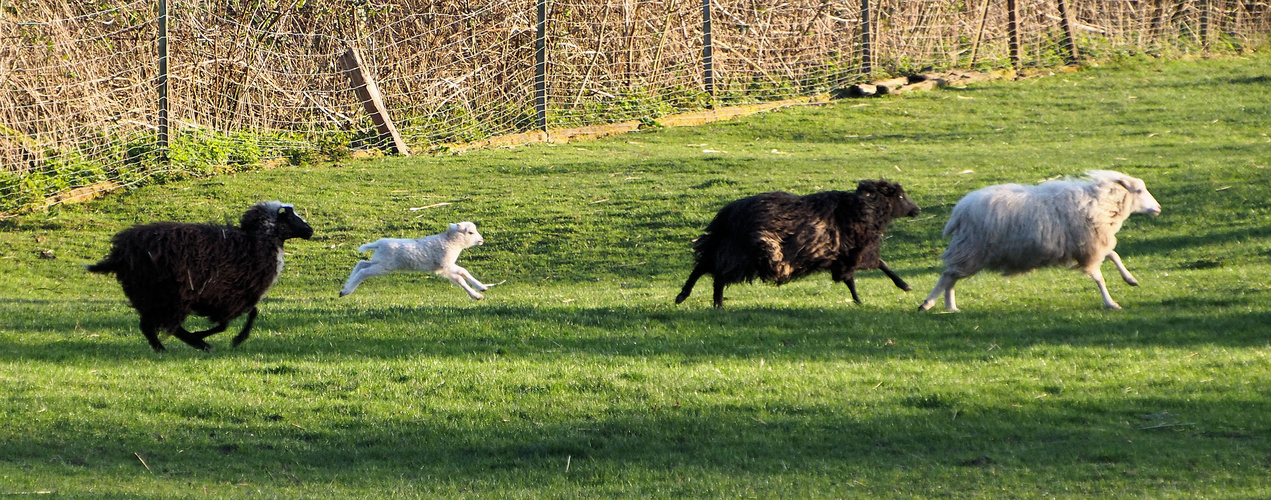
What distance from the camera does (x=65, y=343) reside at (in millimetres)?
10227

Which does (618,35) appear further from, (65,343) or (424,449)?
(424,449)

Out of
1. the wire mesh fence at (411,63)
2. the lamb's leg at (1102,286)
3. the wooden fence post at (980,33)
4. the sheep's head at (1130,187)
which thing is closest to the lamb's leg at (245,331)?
the lamb's leg at (1102,286)

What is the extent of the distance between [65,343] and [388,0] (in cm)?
1252

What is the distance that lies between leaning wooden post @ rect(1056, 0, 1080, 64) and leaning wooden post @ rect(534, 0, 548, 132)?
13581 millimetres

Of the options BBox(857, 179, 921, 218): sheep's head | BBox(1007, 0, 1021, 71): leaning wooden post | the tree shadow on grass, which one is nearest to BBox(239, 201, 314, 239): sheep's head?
the tree shadow on grass

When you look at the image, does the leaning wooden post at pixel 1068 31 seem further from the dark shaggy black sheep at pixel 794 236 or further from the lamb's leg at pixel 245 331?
the lamb's leg at pixel 245 331

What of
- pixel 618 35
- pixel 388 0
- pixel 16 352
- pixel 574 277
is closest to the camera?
pixel 16 352

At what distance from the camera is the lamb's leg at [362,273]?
12367mm

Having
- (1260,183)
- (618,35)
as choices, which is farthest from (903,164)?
(618,35)

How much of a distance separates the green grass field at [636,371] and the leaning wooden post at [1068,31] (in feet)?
41.4

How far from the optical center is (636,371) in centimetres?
892

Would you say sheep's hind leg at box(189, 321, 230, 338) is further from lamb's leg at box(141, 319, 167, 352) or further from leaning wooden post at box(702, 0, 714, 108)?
leaning wooden post at box(702, 0, 714, 108)

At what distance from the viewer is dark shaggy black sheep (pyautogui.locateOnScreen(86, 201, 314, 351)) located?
911cm

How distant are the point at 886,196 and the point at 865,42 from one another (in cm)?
1642
